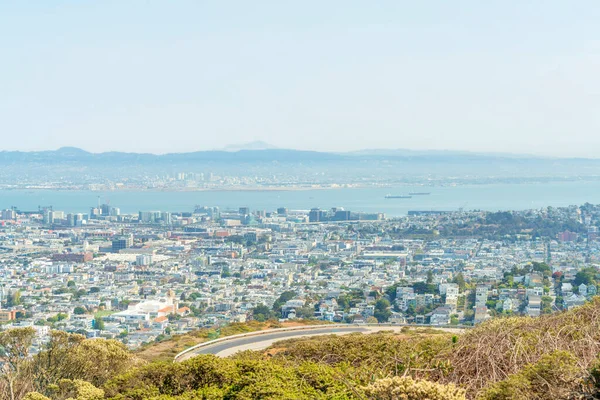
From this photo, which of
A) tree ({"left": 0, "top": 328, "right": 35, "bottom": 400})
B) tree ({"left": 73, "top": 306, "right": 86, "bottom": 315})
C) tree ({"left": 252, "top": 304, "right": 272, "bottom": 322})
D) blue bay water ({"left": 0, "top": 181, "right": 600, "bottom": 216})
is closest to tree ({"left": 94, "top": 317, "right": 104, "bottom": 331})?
tree ({"left": 73, "top": 306, "right": 86, "bottom": 315})

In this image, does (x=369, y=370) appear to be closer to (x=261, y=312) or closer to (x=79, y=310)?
(x=261, y=312)

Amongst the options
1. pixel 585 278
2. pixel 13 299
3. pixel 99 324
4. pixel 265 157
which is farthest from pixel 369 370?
pixel 265 157

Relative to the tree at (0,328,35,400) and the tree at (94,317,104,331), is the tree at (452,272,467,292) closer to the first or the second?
the tree at (94,317,104,331)

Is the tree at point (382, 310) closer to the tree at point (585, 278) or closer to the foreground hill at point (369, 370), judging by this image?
the tree at point (585, 278)

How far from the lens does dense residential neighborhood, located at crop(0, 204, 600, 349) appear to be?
22984mm

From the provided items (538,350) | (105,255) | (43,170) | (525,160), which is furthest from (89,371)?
(525,160)

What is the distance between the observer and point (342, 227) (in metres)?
55.8

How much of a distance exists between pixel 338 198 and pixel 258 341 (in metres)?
83.7

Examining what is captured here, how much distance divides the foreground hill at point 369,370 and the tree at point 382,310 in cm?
1301

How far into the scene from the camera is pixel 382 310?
22.7m

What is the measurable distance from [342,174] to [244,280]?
97504 millimetres

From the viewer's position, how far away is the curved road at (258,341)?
12820 millimetres

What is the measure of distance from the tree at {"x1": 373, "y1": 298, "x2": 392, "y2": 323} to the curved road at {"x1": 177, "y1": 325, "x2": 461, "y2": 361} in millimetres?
5602

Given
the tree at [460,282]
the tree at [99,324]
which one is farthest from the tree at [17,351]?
the tree at [460,282]
